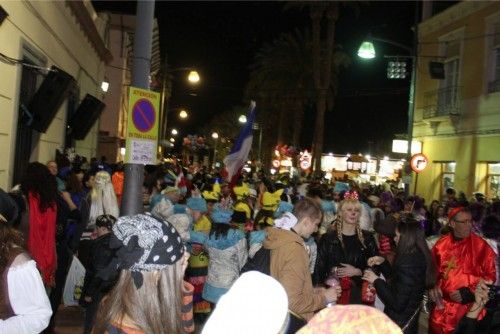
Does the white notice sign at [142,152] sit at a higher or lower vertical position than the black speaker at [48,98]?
lower

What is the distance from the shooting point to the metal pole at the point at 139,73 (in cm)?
719

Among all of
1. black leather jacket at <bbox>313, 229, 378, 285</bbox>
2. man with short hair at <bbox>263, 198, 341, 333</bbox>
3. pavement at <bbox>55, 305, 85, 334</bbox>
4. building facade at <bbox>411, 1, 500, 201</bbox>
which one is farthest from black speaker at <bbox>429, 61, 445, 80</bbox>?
man with short hair at <bbox>263, 198, 341, 333</bbox>

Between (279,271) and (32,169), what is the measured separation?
3.17m

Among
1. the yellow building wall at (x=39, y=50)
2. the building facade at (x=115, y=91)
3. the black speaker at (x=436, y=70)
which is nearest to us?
the yellow building wall at (x=39, y=50)

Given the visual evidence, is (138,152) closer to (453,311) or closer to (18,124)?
(453,311)

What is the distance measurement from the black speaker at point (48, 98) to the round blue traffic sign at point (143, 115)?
4.33 m

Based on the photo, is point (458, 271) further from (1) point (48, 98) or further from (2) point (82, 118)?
(2) point (82, 118)

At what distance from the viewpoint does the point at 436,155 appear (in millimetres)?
25938

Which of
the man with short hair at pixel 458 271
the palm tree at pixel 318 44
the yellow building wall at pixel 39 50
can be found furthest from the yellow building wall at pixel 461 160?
the man with short hair at pixel 458 271

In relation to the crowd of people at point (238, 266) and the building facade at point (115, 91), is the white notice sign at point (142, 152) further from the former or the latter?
the building facade at point (115, 91)

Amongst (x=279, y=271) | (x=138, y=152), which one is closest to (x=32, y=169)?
(x=138, y=152)

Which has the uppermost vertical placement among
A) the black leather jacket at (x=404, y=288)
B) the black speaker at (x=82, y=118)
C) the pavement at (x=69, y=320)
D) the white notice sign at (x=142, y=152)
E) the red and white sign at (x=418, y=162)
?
the black speaker at (x=82, y=118)

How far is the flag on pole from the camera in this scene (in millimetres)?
10656

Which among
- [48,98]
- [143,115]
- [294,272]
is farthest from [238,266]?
[48,98]
